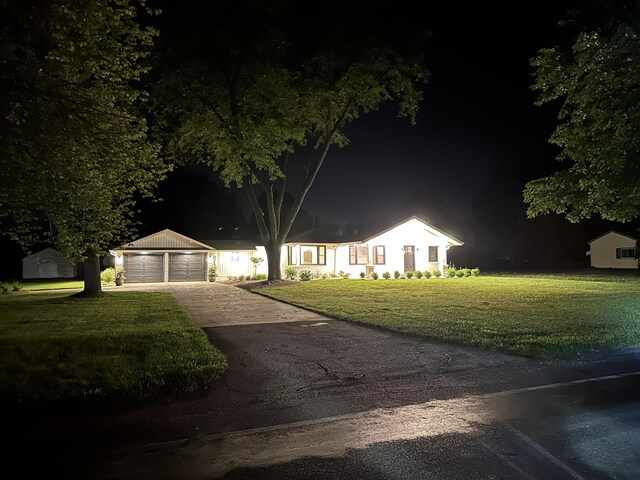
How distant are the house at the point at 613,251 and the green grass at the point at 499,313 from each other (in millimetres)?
27950

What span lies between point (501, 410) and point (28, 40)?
982 cm

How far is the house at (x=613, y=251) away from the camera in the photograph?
44.2 meters

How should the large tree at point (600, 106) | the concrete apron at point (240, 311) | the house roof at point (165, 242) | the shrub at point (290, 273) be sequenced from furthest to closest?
the house roof at point (165, 242), the shrub at point (290, 273), the concrete apron at point (240, 311), the large tree at point (600, 106)

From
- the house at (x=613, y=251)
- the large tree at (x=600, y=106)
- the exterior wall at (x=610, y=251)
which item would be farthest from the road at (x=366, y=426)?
the exterior wall at (x=610, y=251)

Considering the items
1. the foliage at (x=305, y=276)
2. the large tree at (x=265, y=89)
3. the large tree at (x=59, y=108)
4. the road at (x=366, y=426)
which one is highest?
the large tree at (x=265, y=89)

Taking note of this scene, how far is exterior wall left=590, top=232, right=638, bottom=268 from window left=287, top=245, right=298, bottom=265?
33495mm

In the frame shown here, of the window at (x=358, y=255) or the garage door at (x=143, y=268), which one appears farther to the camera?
the window at (x=358, y=255)

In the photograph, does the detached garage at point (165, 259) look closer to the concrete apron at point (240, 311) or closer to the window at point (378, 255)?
the window at point (378, 255)

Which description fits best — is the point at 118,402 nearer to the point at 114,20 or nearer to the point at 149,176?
the point at 114,20

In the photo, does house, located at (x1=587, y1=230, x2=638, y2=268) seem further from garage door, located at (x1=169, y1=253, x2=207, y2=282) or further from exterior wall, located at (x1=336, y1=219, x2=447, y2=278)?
garage door, located at (x1=169, y1=253, x2=207, y2=282)

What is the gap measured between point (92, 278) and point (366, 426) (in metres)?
18.5

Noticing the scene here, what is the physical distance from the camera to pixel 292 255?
3158 centimetres

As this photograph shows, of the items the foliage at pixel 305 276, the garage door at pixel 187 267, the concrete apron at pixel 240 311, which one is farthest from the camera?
the garage door at pixel 187 267

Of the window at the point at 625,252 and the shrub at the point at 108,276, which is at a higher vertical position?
the window at the point at 625,252
